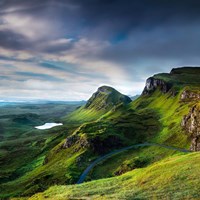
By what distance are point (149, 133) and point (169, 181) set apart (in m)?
126

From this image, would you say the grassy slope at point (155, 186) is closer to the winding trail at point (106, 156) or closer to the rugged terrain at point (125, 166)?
the rugged terrain at point (125, 166)

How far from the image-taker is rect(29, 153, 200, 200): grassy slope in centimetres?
5331

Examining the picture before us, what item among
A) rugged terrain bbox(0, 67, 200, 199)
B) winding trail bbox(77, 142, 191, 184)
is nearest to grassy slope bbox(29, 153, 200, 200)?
rugged terrain bbox(0, 67, 200, 199)

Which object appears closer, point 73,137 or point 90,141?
point 90,141

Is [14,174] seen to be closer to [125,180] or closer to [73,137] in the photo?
[73,137]

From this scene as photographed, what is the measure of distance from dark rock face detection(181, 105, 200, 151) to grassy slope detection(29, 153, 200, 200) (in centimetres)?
5603

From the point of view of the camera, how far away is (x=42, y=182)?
429ft

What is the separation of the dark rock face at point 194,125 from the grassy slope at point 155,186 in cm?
5603

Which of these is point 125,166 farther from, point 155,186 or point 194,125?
point 155,186

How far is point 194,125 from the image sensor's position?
145625 mm

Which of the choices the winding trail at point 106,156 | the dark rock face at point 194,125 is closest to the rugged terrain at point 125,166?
the dark rock face at point 194,125

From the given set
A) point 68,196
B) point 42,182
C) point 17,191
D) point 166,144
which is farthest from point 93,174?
point 68,196

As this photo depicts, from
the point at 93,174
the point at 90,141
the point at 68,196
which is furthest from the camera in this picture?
the point at 90,141

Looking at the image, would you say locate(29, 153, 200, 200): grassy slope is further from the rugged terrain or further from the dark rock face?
the dark rock face
